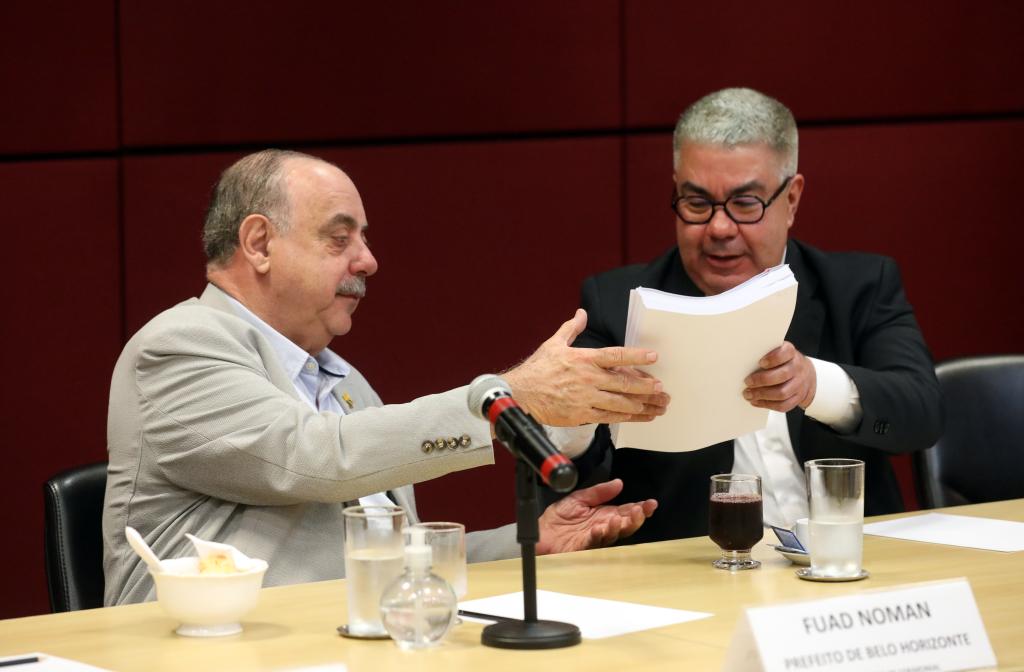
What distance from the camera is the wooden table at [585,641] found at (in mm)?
1638

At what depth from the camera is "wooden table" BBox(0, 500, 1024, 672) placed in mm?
1638

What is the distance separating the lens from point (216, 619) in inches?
70.1

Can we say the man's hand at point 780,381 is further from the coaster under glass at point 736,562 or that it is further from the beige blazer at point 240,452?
the beige blazer at point 240,452

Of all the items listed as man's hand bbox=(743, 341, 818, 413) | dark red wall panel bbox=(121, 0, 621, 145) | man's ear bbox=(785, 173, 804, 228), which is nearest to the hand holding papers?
man's hand bbox=(743, 341, 818, 413)

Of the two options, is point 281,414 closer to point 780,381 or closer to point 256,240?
point 256,240

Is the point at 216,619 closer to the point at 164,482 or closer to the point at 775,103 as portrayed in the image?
the point at 164,482

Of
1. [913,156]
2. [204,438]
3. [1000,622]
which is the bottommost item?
[1000,622]

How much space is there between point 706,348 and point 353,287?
699mm

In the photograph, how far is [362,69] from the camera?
11.6ft

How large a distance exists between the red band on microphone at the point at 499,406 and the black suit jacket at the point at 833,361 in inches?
43.9

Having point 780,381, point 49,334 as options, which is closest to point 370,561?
point 780,381

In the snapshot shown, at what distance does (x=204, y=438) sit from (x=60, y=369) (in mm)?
1267

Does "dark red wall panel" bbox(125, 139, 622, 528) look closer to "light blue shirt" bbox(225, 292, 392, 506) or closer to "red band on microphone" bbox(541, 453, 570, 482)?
"light blue shirt" bbox(225, 292, 392, 506)

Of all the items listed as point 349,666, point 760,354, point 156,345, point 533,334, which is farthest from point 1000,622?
point 533,334
